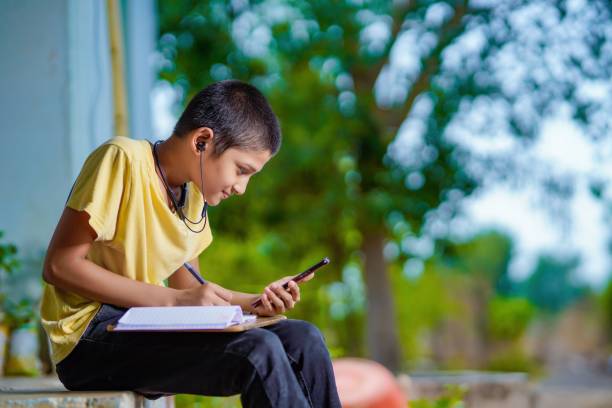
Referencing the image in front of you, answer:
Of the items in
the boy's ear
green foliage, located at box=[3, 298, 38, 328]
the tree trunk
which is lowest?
the tree trunk

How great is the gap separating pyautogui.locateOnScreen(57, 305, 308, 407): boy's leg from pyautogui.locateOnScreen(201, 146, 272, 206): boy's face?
349 millimetres

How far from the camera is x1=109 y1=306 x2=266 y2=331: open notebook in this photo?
5.48 ft

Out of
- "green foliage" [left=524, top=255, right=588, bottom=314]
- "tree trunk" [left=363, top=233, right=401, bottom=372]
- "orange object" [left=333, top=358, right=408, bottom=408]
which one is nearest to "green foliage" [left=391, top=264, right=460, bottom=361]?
"green foliage" [left=524, top=255, right=588, bottom=314]

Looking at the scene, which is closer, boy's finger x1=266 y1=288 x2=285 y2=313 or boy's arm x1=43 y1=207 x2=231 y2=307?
boy's arm x1=43 y1=207 x2=231 y2=307

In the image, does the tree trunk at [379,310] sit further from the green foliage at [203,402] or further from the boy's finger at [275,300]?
the boy's finger at [275,300]

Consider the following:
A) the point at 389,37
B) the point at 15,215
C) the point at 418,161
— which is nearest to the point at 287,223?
the point at 418,161

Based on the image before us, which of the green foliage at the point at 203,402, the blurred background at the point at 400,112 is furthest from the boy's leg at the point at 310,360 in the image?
the blurred background at the point at 400,112

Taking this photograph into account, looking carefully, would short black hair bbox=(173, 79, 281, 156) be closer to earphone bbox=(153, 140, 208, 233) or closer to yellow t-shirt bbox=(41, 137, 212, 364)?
earphone bbox=(153, 140, 208, 233)

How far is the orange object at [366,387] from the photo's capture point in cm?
501

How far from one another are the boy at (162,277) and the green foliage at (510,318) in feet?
38.0

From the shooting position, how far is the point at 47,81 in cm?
366

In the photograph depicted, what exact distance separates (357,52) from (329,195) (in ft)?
4.59

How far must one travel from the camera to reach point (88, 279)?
181cm

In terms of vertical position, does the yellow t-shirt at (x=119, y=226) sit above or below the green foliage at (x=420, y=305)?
above
